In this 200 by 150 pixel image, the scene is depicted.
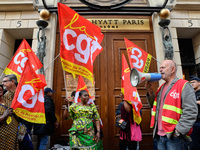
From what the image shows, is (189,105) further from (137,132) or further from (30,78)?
(30,78)

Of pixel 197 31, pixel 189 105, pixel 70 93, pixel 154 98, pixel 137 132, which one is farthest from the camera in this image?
pixel 197 31

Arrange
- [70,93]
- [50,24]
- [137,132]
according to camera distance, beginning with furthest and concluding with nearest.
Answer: [50,24], [70,93], [137,132]

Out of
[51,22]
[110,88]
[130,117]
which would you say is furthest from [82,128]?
[51,22]

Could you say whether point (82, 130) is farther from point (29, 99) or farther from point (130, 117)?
point (29, 99)

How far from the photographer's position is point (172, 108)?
233 cm

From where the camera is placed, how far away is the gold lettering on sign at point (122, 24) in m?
6.63

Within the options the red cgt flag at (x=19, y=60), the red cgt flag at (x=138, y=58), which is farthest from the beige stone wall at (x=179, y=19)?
the red cgt flag at (x=19, y=60)

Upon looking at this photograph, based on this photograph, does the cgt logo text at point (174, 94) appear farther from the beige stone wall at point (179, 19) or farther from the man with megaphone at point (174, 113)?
the beige stone wall at point (179, 19)

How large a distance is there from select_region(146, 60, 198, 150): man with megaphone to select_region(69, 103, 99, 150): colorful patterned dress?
165cm

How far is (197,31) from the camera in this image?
698 cm

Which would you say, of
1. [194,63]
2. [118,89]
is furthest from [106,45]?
[194,63]

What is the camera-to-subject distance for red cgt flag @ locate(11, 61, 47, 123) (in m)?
2.91

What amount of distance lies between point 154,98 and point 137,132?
A: 140cm

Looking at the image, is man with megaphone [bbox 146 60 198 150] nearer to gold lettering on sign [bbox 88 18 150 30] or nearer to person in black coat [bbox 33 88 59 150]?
person in black coat [bbox 33 88 59 150]
